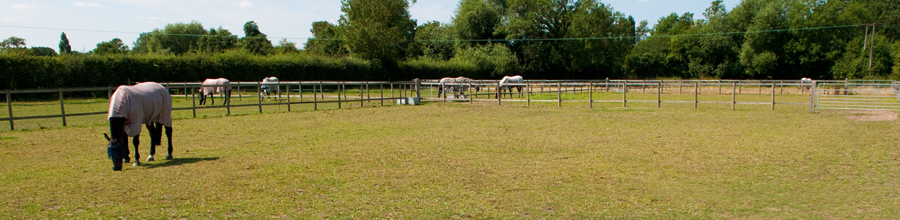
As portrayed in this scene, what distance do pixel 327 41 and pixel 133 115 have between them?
5620 centimetres

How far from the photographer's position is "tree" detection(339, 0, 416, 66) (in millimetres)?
43125

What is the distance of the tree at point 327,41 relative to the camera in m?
51.2

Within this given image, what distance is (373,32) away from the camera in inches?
1686

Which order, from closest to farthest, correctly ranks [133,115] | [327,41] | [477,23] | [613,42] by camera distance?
[133,115] → [477,23] → [613,42] → [327,41]

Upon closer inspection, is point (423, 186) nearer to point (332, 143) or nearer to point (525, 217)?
point (525, 217)

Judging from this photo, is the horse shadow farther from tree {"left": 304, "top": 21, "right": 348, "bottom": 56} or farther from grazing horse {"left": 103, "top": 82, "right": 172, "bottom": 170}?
tree {"left": 304, "top": 21, "right": 348, "bottom": 56}

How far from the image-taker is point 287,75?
36.5 m

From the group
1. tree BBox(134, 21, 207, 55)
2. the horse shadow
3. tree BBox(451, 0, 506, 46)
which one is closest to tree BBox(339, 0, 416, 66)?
tree BBox(451, 0, 506, 46)

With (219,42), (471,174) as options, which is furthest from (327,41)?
(471,174)

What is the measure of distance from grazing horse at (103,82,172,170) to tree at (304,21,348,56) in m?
40.9

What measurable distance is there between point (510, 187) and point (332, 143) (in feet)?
14.8

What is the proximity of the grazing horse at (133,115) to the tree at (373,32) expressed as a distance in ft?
118

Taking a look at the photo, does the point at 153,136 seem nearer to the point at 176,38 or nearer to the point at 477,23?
the point at 477,23

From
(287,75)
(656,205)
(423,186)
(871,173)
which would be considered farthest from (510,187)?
(287,75)
